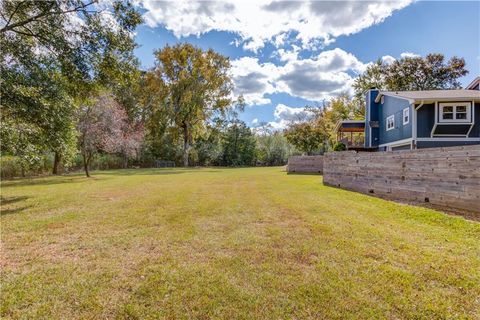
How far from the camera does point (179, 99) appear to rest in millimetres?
33500

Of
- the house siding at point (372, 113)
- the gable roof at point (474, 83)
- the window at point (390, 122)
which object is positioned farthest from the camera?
the house siding at point (372, 113)

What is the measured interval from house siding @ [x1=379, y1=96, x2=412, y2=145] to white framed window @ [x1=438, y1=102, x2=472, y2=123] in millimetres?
1469

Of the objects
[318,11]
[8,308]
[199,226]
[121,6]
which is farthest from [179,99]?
[8,308]

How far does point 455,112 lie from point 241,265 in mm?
16117

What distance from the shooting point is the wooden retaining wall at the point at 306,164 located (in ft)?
71.6

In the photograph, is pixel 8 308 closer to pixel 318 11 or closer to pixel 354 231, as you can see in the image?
pixel 354 231

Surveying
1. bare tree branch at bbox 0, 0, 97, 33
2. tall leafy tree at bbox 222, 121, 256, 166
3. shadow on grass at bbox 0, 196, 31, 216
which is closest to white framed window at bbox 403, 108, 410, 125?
bare tree branch at bbox 0, 0, 97, 33

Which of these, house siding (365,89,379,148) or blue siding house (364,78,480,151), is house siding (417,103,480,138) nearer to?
blue siding house (364,78,480,151)

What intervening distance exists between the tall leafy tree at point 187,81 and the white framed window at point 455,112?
80.6ft

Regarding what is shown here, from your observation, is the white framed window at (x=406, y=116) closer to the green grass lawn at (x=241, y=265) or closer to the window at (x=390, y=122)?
the window at (x=390, y=122)

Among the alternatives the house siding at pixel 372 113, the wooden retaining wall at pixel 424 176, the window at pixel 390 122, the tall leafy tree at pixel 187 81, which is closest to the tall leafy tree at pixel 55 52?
the wooden retaining wall at pixel 424 176

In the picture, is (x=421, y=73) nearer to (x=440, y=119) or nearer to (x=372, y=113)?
(x=372, y=113)

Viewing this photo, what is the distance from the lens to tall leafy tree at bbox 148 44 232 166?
32500 mm

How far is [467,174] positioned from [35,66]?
12007 millimetres
